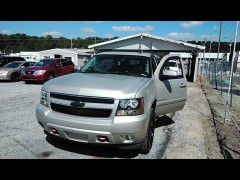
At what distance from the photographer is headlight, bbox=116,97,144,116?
3.38m

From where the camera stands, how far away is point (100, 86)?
3.54 metres

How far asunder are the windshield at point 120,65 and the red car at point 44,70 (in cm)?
954

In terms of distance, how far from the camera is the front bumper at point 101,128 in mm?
3326

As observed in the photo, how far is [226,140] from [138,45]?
17.7m

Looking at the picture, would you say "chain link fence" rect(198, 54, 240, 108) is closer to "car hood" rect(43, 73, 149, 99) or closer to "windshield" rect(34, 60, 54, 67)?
"car hood" rect(43, 73, 149, 99)

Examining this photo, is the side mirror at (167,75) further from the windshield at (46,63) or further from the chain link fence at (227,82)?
the windshield at (46,63)

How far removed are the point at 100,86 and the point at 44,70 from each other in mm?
11349

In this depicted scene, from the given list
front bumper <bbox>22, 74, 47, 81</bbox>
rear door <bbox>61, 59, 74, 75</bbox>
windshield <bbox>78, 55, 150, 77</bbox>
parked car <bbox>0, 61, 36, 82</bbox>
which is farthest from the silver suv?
rear door <bbox>61, 59, 74, 75</bbox>

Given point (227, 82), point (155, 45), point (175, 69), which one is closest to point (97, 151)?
point (175, 69)

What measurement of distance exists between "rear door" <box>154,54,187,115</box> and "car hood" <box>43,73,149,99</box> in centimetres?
68

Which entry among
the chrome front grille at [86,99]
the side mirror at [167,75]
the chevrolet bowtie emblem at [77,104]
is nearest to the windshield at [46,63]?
the side mirror at [167,75]
